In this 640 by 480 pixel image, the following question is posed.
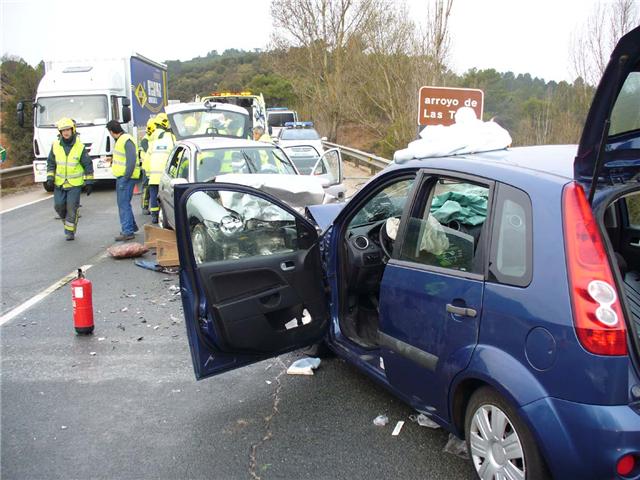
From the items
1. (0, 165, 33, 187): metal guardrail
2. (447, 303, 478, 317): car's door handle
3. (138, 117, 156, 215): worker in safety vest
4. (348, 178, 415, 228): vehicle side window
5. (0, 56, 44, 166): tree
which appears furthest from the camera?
(0, 56, 44, 166): tree

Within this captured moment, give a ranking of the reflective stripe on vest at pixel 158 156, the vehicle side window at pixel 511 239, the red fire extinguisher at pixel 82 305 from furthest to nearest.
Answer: the reflective stripe on vest at pixel 158 156, the red fire extinguisher at pixel 82 305, the vehicle side window at pixel 511 239

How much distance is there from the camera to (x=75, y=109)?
52.3ft

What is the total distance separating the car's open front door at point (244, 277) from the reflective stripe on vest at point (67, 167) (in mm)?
6475

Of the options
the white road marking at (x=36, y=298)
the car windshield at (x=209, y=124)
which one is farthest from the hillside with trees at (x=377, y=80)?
the white road marking at (x=36, y=298)

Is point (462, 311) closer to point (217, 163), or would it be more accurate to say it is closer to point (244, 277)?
point (244, 277)

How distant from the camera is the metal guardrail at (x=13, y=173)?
55.0 ft

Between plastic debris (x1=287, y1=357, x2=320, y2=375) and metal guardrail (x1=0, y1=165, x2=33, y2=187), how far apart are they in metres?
14.7

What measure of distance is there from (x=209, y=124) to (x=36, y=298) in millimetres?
8210

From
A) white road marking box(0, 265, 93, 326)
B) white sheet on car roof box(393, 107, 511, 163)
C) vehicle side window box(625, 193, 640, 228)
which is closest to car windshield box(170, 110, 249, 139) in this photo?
white road marking box(0, 265, 93, 326)

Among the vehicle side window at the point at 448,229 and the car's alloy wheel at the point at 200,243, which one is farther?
the car's alloy wheel at the point at 200,243

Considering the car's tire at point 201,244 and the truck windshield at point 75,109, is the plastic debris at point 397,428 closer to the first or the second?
the car's tire at point 201,244

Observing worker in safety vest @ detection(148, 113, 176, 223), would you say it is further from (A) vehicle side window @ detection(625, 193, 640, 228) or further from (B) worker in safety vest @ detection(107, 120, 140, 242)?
(A) vehicle side window @ detection(625, 193, 640, 228)

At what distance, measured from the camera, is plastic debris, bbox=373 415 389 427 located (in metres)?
3.80

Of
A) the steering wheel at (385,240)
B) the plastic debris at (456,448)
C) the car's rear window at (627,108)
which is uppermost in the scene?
the car's rear window at (627,108)
